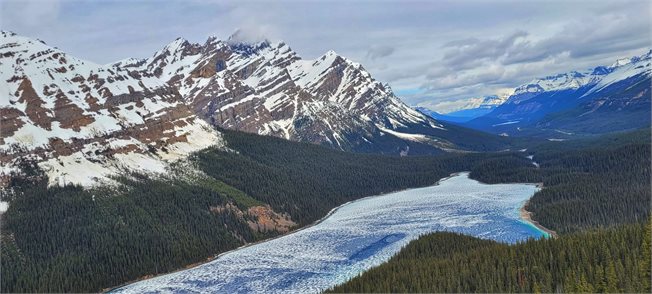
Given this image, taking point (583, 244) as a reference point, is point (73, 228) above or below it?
above

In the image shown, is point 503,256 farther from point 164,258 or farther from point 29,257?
point 29,257

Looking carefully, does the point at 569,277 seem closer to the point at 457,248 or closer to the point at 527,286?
the point at 527,286

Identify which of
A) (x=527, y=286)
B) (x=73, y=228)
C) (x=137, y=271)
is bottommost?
(x=527, y=286)

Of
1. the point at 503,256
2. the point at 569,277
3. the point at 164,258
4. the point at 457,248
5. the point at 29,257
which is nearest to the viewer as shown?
the point at 569,277

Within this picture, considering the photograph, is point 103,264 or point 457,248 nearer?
point 457,248

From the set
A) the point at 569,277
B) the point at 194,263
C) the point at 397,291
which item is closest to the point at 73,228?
the point at 194,263

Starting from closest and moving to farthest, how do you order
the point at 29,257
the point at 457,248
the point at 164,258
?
the point at 457,248, the point at 29,257, the point at 164,258
